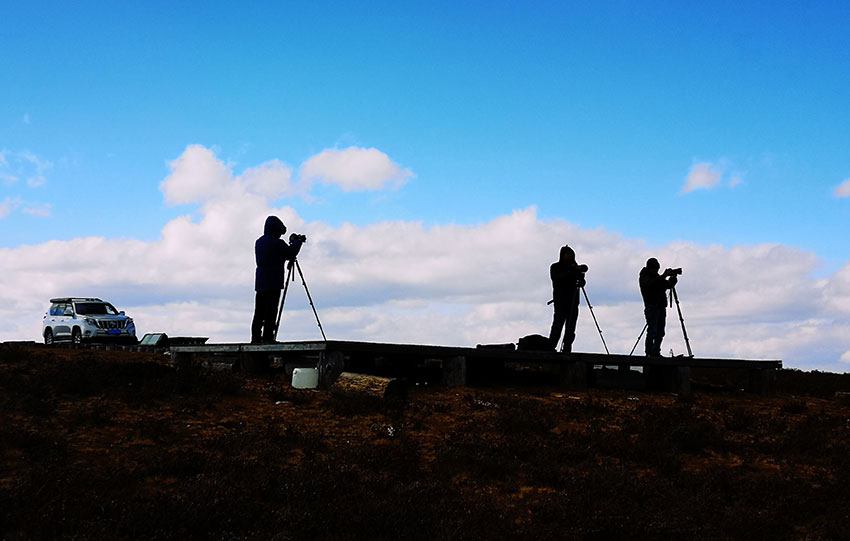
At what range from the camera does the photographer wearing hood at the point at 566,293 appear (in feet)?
63.3

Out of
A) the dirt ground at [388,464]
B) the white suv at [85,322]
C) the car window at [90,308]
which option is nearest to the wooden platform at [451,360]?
the dirt ground at [388,464]

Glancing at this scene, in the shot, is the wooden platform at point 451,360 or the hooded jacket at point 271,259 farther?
the hooded jacket at point 271,259

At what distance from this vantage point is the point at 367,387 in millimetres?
15031

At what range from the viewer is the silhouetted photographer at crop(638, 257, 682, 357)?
20.4 m

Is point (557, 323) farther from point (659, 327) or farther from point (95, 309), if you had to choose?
point (95, 309)

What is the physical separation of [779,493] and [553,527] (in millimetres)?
3864

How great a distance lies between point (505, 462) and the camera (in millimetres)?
12164

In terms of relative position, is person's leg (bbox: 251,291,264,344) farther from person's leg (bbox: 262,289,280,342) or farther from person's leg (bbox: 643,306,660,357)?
person's leg (bbox: 643,306,660,357)

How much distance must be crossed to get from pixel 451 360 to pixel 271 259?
441cm

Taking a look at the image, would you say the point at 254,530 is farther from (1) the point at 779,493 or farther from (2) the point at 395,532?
(1) the point at 779,493

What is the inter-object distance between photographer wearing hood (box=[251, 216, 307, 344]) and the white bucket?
5.56ft

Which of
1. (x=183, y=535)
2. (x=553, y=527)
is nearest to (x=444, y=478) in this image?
(x=553, y=527)

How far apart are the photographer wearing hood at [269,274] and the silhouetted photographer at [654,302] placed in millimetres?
8670

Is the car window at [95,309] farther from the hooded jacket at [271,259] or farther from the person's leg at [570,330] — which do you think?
the person's leg at [570,330]
